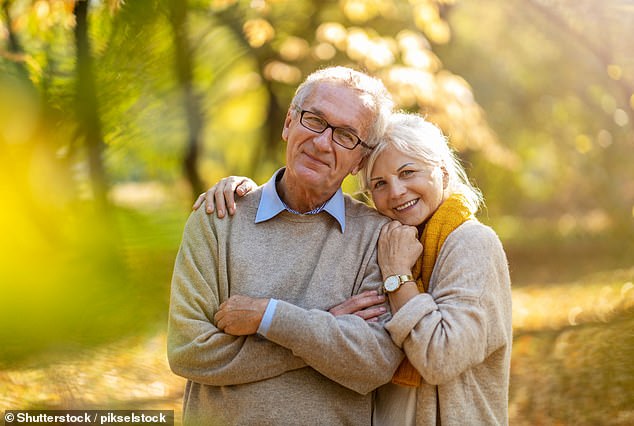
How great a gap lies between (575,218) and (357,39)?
1061 cm

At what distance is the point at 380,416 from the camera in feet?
7.13

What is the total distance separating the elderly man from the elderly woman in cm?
7

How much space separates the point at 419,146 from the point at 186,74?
1630mm

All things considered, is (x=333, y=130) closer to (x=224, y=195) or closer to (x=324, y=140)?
(x=324, y=140)

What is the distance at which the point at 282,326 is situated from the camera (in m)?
1.96

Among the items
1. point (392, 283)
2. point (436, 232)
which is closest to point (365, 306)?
point (392, 283)

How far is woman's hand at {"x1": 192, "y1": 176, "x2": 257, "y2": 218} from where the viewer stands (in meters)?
2.22

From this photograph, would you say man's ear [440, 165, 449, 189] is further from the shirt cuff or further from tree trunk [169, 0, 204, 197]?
tree trunk [169, 0, 204, 197]

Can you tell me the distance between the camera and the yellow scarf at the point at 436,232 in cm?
211

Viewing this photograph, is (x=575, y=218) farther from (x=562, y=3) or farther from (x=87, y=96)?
(x=87, y=96)

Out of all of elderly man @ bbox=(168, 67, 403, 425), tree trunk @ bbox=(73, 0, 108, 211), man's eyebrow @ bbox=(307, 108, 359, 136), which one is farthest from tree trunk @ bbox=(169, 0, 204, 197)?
man's eyebrow @ bbox=(307, 108, 359, 136)

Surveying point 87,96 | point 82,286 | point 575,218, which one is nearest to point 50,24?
point 87,96

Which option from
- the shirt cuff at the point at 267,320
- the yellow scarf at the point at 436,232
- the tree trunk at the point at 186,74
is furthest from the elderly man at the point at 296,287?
the tree trunk at the point at 186,74

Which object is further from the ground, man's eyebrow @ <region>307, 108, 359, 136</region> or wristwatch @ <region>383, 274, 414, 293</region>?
man's eyebrow @ <region>307, 108, 359, 136</region>
